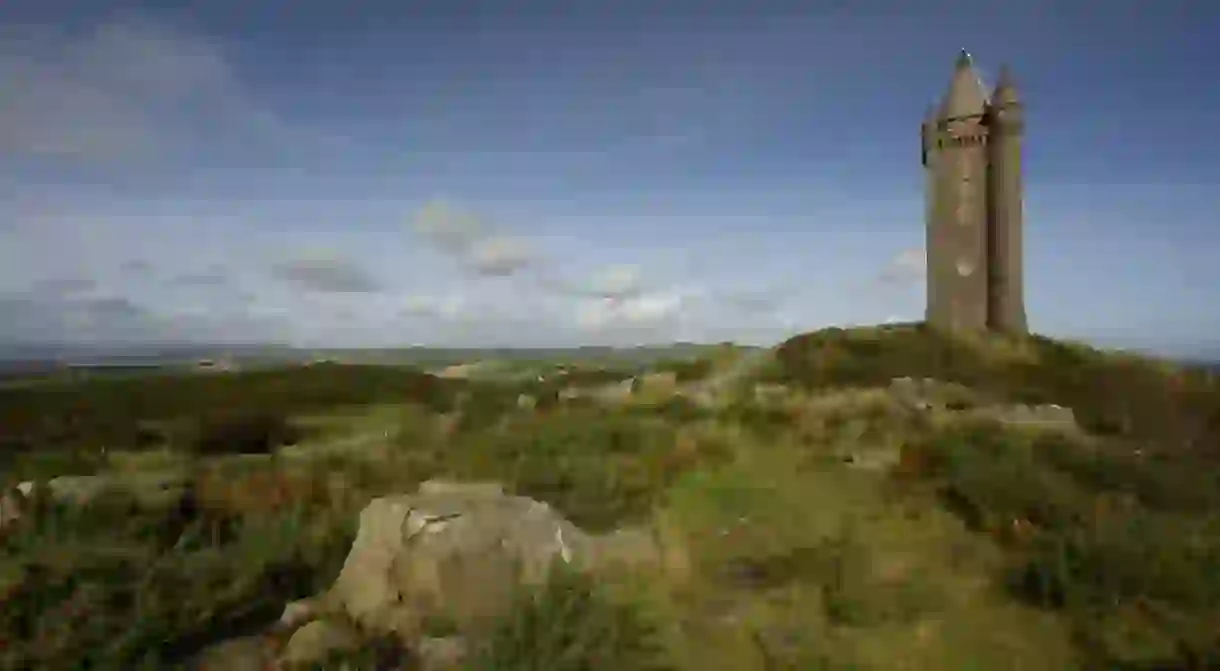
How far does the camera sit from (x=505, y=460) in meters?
10.1

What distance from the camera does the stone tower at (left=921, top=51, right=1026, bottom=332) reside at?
109 ft

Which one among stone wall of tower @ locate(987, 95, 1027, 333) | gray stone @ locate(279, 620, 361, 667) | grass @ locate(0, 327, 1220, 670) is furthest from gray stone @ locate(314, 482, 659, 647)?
stone wall of tower @ locate(987, 95, 1027, 333)

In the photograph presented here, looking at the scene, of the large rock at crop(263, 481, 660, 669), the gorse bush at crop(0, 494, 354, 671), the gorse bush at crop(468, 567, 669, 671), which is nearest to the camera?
the gorse bush at crop(468, 567, 669, 671)

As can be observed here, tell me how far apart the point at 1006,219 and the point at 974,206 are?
154cm

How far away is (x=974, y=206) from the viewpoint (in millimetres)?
34031

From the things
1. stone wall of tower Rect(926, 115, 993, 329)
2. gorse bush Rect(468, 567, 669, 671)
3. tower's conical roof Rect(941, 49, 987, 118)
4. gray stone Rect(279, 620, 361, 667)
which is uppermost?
tower's conical roof Rect(941, 49, 987, 118)

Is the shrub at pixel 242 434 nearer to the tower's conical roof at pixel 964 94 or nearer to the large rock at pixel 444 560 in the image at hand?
the large rock at pixel 444 560

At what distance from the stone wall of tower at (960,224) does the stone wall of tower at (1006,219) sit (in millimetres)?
337

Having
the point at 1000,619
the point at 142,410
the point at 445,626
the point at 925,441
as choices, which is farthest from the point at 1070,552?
the point at 142,410

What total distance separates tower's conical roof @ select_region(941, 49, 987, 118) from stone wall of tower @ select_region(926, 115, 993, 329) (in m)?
0.42

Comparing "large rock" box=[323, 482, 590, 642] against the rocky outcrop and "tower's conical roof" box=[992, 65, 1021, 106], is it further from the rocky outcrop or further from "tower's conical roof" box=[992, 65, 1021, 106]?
"tower's conical roof" box=[992, 65, 1021, 106]

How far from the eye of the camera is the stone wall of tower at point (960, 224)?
33.8m

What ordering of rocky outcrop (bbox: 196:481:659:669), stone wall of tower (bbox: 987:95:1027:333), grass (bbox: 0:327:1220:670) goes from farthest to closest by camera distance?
stone wall of tower (bbox: 987:95:1027:333)
rocky outcrop (bbox: 196:481:659:669)
grass (bbox: 0:327:1220:670)

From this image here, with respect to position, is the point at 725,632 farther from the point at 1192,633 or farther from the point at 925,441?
the point at 925,441
